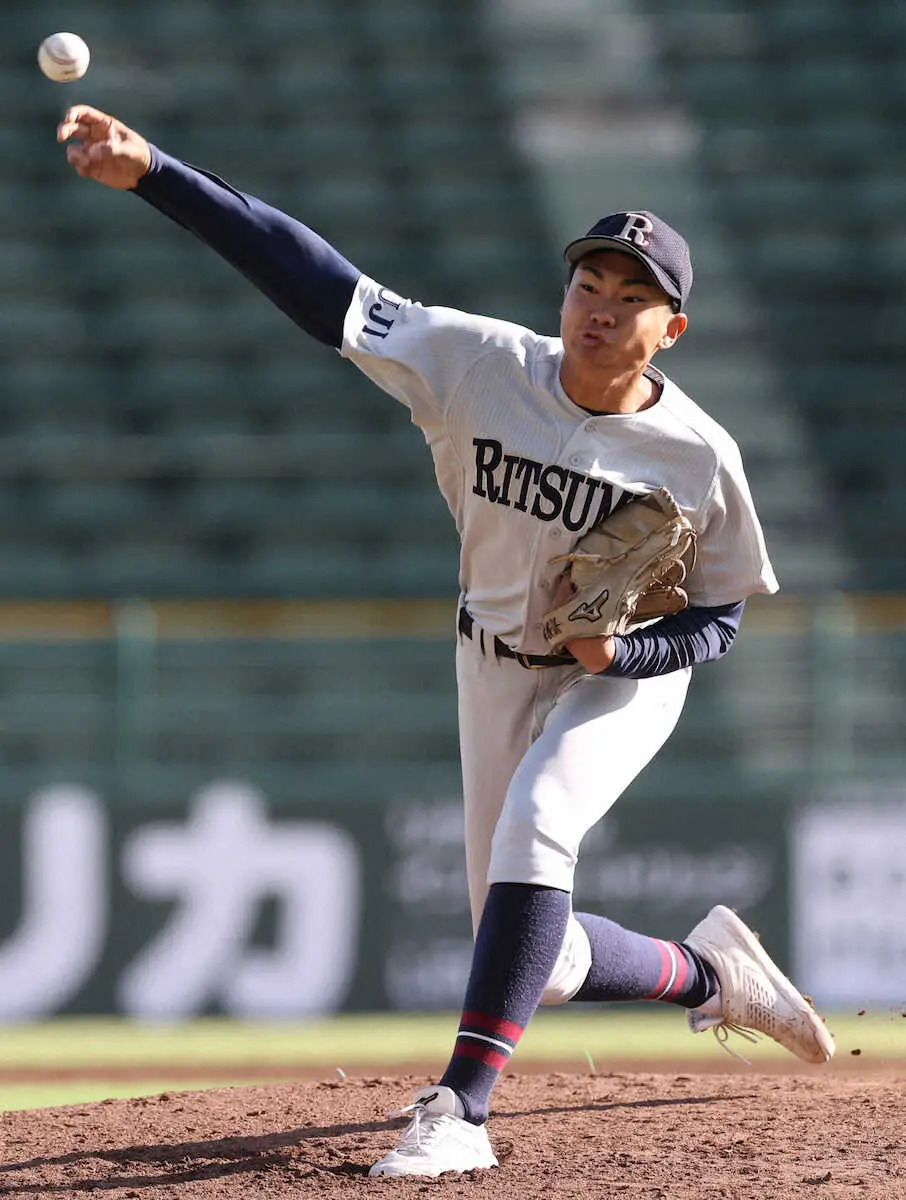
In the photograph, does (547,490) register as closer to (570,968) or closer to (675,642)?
(675,642)

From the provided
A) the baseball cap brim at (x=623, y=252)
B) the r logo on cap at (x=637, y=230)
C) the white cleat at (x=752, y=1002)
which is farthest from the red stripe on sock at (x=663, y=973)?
the r logo on cap at (x=637, y=230)

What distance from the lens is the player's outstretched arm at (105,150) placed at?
3.22 m

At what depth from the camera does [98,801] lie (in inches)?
263

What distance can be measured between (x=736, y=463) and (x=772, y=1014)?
4.15 feet

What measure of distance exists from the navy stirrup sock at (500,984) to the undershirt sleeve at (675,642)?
16.9 inches

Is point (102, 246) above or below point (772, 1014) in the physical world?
above

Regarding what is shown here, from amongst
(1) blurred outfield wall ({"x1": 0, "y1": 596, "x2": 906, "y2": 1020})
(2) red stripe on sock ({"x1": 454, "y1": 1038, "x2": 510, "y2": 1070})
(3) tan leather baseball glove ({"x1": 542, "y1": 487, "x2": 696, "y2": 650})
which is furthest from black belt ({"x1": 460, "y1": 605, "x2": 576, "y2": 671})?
(1) blurred outfield wall ({"x1": 0, "y1": 596, "x2": 906, "y2": 1020})

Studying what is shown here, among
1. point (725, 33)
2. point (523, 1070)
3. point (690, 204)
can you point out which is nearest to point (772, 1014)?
point (523, 1070)

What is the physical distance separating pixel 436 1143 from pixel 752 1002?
1.11 m

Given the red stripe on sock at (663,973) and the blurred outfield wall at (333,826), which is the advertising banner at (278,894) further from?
the red stripe on sock at (663,973)

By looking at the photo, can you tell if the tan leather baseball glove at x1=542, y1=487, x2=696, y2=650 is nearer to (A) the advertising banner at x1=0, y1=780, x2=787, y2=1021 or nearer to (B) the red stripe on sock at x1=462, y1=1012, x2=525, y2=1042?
(B) the red stripe on sock at x1=462, y1=1012, x2=525, y2=1042

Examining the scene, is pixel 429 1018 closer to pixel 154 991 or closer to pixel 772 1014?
pixel 154 991

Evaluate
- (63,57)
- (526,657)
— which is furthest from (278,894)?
(63,57)

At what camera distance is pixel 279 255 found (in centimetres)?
333
